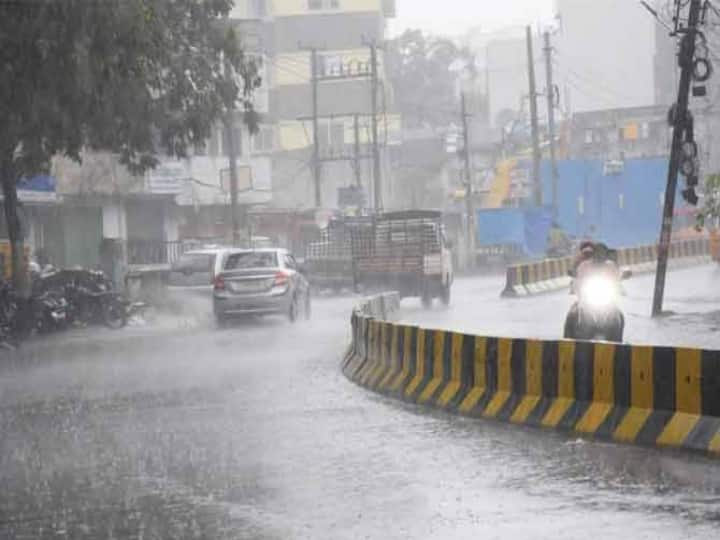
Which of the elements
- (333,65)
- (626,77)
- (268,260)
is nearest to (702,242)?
(268,260)

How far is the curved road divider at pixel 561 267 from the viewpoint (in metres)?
39.8

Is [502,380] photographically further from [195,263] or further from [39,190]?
[39,190]

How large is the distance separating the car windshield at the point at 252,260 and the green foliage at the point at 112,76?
2.96m

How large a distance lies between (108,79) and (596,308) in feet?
35.9

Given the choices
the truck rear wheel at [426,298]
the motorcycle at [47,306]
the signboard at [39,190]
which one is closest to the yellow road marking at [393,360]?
the motorcycle at [47,306]

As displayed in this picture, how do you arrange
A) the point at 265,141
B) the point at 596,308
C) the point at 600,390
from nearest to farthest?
the point at 600,390
the point at 596,308
the point at 265,141

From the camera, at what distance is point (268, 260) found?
3072 centimetres

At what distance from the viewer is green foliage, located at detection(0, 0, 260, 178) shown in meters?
21.8

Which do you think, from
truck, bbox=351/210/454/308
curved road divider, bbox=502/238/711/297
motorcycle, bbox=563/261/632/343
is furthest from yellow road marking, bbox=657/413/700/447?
truck, bbox=351/210/454/308

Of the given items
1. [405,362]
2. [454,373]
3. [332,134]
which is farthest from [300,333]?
[332,134]

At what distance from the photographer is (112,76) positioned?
2439cm

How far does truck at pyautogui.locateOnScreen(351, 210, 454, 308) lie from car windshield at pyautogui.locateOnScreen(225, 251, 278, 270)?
694cm

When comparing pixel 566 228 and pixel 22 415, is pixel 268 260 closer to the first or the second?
pixel 22 415

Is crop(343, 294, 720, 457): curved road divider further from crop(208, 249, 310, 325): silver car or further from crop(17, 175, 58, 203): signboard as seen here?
crop(17, 175, 58, 203): signboard
